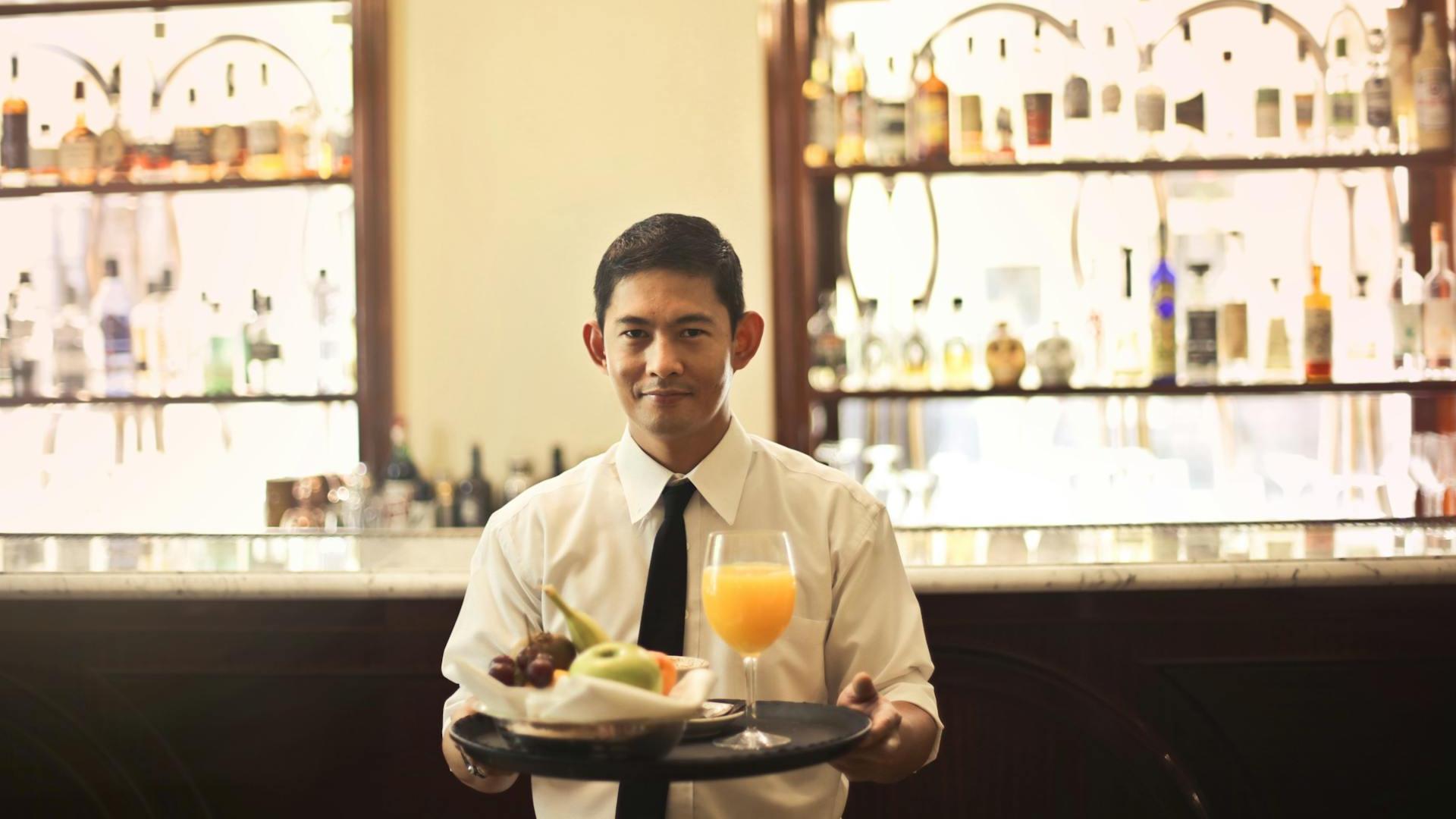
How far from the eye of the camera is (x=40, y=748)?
2092mm

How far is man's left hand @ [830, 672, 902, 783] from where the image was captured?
4.17 ft

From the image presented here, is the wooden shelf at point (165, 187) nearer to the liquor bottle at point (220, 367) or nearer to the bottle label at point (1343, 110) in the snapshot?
the liquor bottle at point (220, 367)

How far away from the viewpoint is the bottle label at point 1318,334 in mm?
3416

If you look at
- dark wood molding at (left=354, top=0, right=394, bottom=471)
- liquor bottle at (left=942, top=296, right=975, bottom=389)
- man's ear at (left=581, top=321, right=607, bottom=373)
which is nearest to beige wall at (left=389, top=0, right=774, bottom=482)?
dark wood molding at (left=354, top=0, right=394, bottom=471)

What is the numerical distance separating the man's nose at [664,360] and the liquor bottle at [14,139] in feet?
9.75

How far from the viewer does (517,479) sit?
3516 mm

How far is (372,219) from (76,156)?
A: 875mm

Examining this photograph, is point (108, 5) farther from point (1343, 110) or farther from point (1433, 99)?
point (1433, 99)

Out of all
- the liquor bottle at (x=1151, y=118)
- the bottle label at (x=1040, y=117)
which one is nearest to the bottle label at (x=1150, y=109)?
the liquor bottle at (x=1151, y=118)

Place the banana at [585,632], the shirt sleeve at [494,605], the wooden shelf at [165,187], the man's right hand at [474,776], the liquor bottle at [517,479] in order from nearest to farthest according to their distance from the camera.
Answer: the banana at [585,632] → the man's right hand at [474,776] → the shirt sleeve at [494,605] → the liquor bottle at [517,479] → the wooden shelf at [165,187]

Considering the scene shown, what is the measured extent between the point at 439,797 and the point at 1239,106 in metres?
2.70

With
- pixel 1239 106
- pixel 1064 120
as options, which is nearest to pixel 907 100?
pixel 1064 120

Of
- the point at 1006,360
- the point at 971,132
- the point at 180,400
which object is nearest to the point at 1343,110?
the point at 971,132

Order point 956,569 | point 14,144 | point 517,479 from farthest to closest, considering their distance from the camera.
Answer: point 14,144
point 517,479
point 956,569
